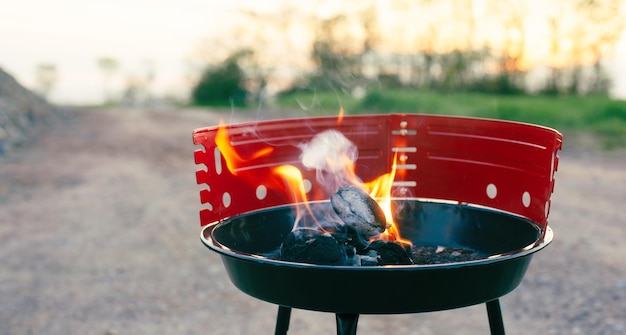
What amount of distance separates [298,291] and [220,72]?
1407 cm

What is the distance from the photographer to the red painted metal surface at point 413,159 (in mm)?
1978

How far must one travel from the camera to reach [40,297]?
3658mm

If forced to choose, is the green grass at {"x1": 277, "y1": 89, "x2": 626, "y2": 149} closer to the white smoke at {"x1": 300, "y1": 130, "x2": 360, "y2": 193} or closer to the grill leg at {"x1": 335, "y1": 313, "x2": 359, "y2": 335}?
the white smoke at {"x1": 300, "y1": 130, "x2": 360, "y2": 193}

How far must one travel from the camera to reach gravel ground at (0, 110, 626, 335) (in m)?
3.30

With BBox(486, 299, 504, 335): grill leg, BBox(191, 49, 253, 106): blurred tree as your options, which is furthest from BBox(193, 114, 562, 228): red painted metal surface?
BBox(191, 49, 253, 106): blurred tree

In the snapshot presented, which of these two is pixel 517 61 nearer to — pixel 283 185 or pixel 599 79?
pixel 599 79

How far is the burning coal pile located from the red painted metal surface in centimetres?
5

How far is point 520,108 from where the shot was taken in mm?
9453

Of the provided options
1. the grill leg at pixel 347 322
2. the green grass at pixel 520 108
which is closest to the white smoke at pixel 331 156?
the grill leg at pixel 347 322

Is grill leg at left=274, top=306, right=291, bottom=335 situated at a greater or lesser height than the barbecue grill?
lesser

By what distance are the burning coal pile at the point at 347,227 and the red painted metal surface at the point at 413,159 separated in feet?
0.17

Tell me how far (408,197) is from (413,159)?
5.8 inches

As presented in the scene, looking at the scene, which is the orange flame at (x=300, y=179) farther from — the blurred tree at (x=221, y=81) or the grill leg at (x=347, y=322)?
the blurred tree at (x=221, y=81)

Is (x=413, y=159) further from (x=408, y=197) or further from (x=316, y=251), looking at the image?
(x=316, y=251)
